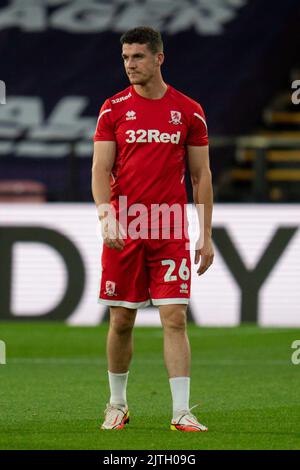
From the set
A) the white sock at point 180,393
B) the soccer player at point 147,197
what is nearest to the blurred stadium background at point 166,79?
the soccer player at point 147,197

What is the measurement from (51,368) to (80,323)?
153 inches

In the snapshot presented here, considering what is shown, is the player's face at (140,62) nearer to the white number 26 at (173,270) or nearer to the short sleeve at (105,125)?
the short sleeve at (105,125)

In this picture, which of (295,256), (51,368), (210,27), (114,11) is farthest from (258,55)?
A: (51,368)

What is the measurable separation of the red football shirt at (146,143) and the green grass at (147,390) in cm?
130

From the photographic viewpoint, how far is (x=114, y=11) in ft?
64.2

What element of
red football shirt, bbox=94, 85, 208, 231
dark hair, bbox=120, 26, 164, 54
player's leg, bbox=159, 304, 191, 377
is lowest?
player's leg, bbox=159, 304, 191, 377

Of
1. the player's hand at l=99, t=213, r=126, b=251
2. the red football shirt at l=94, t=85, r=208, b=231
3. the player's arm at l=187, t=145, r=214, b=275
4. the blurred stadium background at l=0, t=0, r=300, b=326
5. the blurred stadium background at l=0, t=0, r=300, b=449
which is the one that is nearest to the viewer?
the player's hand at l=99, t=213, r=126, b=251

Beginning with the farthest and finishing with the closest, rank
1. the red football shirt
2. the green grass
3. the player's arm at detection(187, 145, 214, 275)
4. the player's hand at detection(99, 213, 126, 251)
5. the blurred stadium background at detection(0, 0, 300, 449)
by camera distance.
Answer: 1. the blurred stadium background at detection(0, 0, 300, 449)
2. the player's arm at detection(187, 145, 214, 275)
3. the red football shirt
4. the player's hand at detection(99, 213, 126, 251)
5. the green grass

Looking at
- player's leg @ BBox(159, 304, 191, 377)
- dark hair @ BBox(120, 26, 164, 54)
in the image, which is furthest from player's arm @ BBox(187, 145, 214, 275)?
dark hair @ BBox(120, 26, 164, 54)

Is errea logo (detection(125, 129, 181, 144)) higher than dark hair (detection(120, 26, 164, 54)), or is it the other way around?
dark hair (detection(120, 26, 164, 54))

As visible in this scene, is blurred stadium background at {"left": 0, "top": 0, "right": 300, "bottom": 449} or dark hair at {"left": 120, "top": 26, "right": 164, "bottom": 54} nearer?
dark hair at {"left": 120, "top": 26, "right": 164, "bottom": 54}

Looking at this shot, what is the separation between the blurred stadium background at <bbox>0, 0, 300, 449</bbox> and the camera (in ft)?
28.5

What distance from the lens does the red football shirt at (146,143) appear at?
24.9 ft

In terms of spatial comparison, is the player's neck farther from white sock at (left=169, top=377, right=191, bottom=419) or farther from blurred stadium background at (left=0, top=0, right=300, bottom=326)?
blurred stadium background at (left=0, top=0, right=300, bottom=326)
